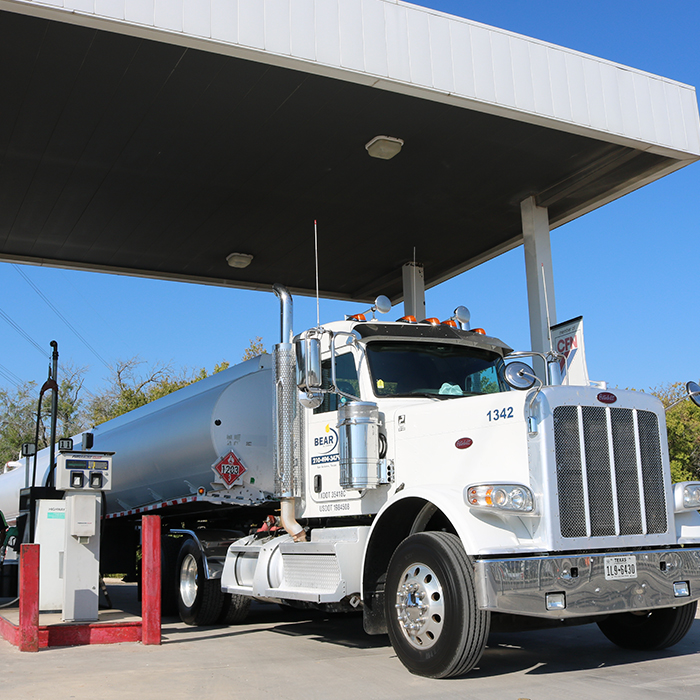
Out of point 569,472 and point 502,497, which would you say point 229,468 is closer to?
point 502,497

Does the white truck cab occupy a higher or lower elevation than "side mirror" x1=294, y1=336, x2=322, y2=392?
lower

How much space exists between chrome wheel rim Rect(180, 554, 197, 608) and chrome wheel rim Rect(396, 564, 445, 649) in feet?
14.6

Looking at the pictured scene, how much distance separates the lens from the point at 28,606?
7.50m

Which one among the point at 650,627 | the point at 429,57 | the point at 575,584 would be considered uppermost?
the point at 429,57

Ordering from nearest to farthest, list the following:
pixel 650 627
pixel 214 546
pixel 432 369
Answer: pixel 650 627, pixel 432 369, pixel 214 546

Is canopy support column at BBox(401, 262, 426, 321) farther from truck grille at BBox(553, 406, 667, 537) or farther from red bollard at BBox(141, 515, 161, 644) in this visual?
truck grille at BBox(553, 406, 667, 537)

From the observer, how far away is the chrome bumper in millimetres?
5422

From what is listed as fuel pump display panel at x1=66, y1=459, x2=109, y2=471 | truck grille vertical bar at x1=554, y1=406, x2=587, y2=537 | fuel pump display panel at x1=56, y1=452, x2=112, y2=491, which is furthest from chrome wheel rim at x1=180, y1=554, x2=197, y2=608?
truck grille vertical bar at x1=554, y1=406, x2=587, y2=537

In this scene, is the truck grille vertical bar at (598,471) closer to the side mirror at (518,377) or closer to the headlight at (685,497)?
the side mirror at (518,377)

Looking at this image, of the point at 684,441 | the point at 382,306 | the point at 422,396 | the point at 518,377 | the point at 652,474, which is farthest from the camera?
the point at 684,441

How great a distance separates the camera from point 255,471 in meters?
9.41

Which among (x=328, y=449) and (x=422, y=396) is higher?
(x=422, y=396)

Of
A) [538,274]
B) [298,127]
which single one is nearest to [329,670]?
[298,127]

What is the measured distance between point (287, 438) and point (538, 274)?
18.3 feet
